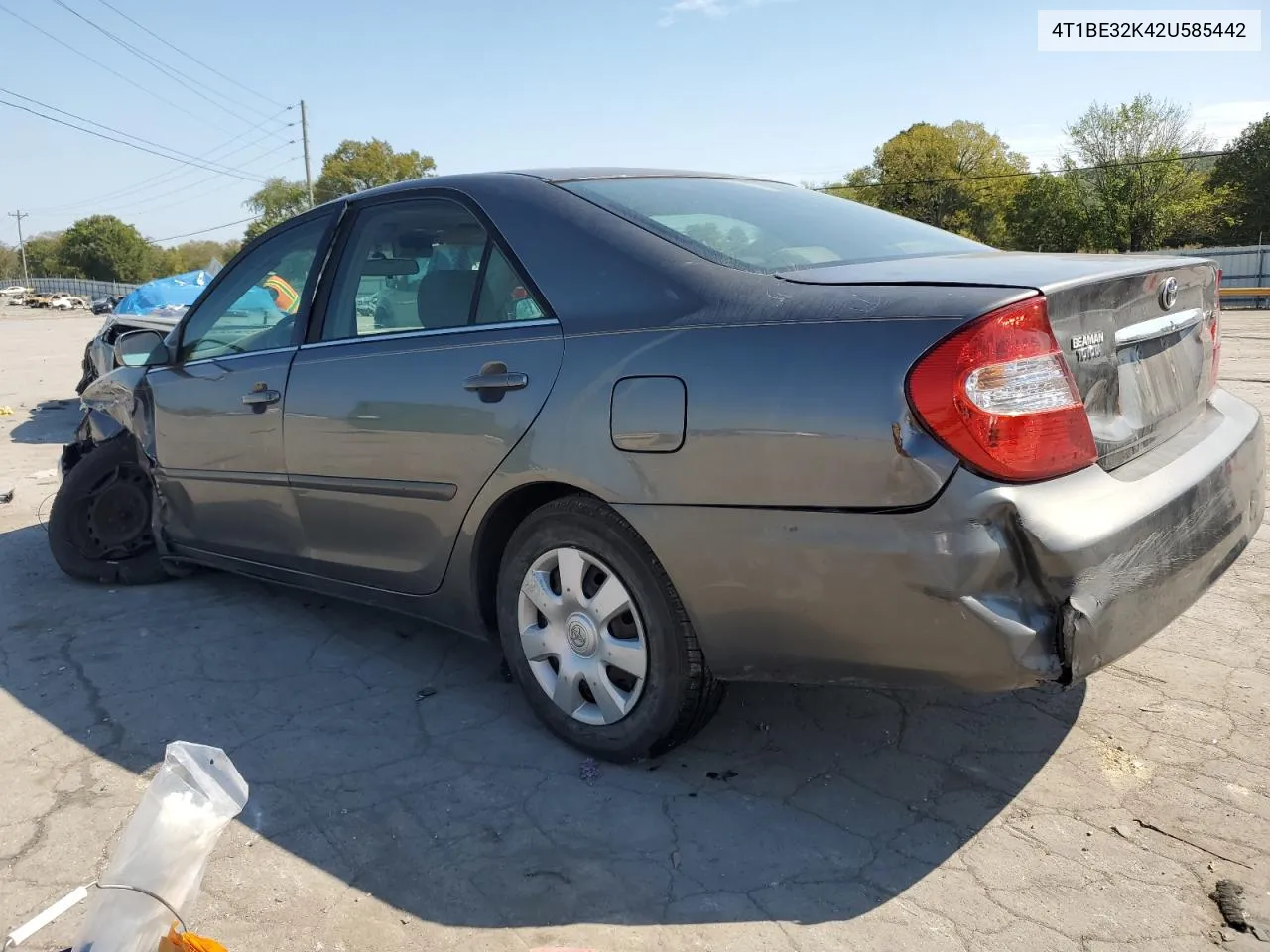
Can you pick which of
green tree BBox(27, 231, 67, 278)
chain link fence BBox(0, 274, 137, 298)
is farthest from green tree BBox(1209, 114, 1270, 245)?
green tree BBox(27, 231, 67, 278)

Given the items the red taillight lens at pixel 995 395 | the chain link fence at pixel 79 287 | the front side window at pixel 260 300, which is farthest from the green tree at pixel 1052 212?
the chain link fence at pixel 79 287

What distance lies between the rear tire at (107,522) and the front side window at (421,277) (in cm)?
181

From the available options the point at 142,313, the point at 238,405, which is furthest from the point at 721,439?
the point at 142,313

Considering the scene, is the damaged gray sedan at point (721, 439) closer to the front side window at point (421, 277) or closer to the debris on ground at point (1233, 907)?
the front side window at point (421, 277)

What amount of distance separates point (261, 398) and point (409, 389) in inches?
34.3

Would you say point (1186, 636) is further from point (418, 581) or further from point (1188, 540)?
point (418, 581)

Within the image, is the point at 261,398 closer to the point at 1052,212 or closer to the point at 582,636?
the point at 582,636

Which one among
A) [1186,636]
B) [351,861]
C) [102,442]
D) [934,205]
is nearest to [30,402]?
[102,442]

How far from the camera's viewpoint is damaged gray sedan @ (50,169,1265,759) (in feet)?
6.66

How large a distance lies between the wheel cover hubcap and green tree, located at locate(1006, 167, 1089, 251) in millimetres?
48798

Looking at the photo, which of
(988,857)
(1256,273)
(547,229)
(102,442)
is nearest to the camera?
(988,857)

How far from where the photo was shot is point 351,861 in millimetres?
2367

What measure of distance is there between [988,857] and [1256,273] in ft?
119

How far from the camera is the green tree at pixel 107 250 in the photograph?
9319cm
